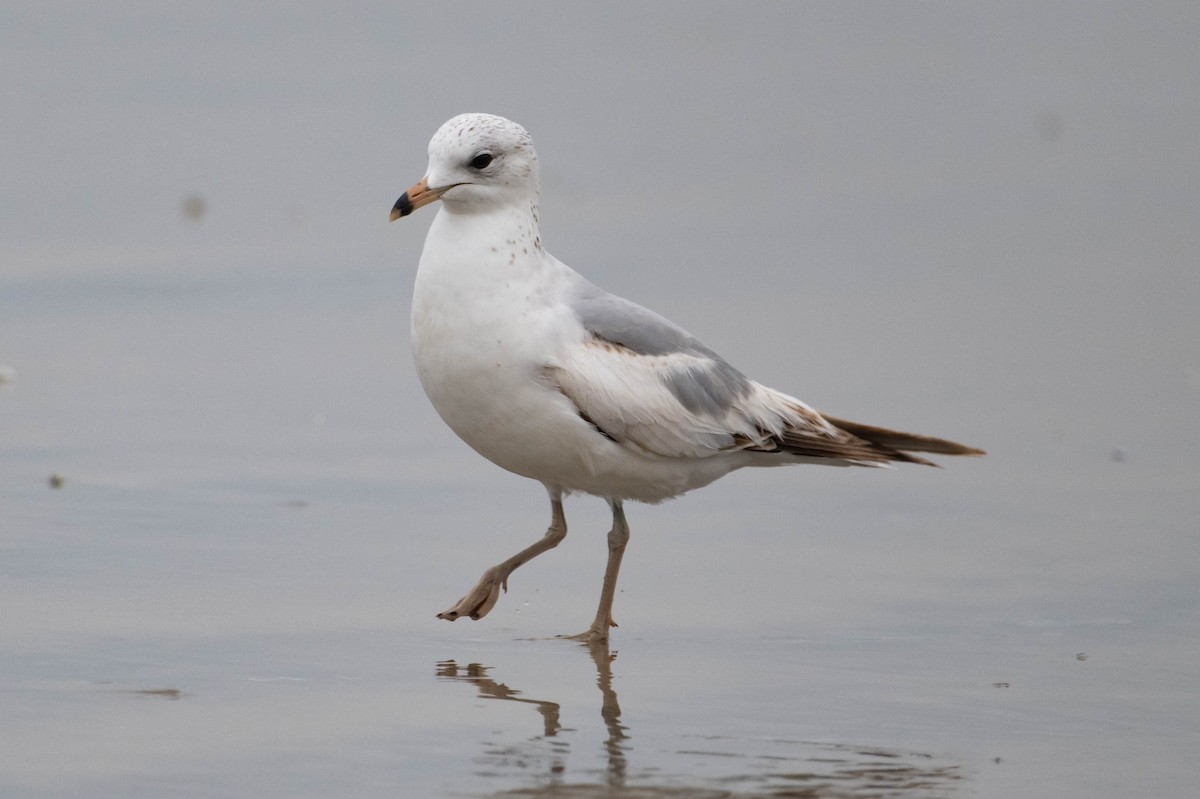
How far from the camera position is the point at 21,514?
20.4ft

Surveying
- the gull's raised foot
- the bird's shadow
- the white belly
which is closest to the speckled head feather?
the white belly

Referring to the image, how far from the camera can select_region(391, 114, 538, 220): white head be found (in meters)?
5.36

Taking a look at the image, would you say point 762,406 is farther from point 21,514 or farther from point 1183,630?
point 21,514

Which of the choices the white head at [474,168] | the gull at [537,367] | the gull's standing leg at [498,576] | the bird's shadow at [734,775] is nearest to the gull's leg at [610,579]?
the gull at [537,367]

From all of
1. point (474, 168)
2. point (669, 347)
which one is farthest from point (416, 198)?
point (669, 347)

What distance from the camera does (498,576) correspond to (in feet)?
18.3

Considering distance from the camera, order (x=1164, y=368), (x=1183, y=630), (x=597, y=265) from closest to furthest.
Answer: (x=1183, y=630) → (x=1164, y=368) → (x=597, y=265)

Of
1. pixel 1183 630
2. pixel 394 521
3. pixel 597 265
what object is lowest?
pixel 1183 630

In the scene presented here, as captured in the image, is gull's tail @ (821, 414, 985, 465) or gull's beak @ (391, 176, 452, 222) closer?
gull's beak @ (391, 176, 452, 222)

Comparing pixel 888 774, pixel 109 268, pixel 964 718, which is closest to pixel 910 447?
pixel 964 718

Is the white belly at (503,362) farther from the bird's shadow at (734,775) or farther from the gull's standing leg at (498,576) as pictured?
the bird's shadow at (734,775)

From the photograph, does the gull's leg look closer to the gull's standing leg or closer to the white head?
the gull's standing leg

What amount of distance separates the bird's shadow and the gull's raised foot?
0.77m

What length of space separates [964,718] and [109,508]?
9.63ft
